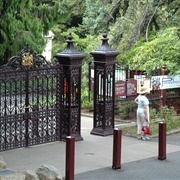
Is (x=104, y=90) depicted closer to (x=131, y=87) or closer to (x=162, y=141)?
(x=131, y=87)


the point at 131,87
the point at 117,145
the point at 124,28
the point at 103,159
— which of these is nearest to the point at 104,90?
the point at 131,87

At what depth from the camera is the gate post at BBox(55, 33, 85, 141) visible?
50.1 feet

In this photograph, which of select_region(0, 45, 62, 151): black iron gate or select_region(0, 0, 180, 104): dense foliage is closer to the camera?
select_region(0, 45, 62, 151): black iron gate

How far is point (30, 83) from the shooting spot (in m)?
14.6

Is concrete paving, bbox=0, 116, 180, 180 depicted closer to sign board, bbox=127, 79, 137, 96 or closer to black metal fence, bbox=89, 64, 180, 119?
black metal fence, bbox=89, 64, 180, 119

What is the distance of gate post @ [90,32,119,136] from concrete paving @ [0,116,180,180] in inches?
17.6

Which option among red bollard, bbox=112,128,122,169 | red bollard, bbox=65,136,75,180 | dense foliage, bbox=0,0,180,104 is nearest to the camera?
red bollard, bbox=65,136,75,180

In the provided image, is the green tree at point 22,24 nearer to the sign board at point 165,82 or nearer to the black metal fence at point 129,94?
the black metal fence at point 129,94

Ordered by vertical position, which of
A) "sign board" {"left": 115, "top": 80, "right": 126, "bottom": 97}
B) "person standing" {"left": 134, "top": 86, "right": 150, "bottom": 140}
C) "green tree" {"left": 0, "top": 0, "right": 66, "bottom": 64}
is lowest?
"person standing" {"left": 134, "top": 86, "right": 150, "bottom": 140}

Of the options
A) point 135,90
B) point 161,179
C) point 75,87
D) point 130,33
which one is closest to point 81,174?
point 161,179

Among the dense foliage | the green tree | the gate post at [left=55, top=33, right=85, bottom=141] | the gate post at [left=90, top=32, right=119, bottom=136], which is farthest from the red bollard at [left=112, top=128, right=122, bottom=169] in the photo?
the green tree

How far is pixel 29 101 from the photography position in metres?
14.6

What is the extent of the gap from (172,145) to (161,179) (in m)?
3.76

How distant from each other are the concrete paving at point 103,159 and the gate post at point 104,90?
447 millimetres
